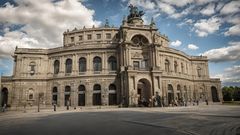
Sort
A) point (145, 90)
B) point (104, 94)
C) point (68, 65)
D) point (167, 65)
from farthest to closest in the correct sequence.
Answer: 1. point (167, 65)
2. point (68, 65)
3. point (145, 90)
4. point (104, 94)

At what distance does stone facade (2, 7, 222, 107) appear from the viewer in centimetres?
4062

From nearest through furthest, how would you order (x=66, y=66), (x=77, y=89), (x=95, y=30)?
1. (x=77, y=89)
2. (x=66, y=66)
3. (x=95, y=30)

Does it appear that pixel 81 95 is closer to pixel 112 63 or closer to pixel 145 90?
pixel 112 63

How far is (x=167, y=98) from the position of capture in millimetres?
44344

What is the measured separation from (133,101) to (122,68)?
7340mm

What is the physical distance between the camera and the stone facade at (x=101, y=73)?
40.6 m

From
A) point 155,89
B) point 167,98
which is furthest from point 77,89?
point 167,98

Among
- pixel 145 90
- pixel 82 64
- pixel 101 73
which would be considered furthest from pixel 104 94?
pixel 82 64

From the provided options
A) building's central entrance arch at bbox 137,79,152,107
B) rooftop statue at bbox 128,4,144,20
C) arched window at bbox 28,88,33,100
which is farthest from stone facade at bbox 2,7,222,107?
rooftop statue at bbox 128,4,144,20

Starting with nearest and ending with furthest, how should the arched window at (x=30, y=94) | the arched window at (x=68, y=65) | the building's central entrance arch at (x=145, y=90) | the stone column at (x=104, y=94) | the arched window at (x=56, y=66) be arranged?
the building's central entrance arch at (x=145, y=90), the stone column at (x=104, y=94), the arched window at (x=30, y=94), the arched window at (x=68, y=65), the arched window at (x=56, y=66)

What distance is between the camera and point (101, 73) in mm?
42469

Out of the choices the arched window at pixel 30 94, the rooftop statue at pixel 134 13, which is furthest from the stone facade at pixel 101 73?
the rooftop statue at pixel 134 13

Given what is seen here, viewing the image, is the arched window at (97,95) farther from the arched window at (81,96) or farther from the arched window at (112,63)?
the arched window at (112,63)

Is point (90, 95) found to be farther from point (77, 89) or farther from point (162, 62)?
point (162, 62)
